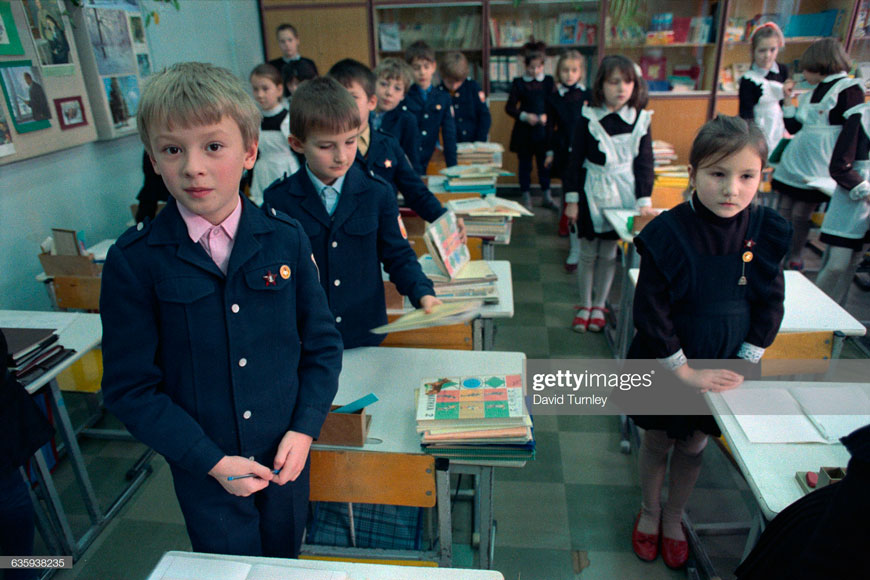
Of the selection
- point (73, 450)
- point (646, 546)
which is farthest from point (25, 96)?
point (646, 546)

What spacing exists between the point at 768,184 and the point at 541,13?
3.13 m

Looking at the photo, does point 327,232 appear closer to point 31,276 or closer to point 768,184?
point 31,276

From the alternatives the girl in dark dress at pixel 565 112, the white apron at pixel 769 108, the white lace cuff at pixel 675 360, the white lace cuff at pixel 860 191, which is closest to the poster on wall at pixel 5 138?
the white lace cuff at pixel 675 360

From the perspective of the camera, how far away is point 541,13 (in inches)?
235

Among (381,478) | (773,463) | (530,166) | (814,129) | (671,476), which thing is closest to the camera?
(773,463)

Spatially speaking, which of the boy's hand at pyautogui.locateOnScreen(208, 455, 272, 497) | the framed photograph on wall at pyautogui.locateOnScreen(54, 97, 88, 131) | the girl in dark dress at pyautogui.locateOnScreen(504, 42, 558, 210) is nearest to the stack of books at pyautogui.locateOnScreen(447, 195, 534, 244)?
the boy's hand at pyautogui.locateOnScreen(208, 455, 272, 497)

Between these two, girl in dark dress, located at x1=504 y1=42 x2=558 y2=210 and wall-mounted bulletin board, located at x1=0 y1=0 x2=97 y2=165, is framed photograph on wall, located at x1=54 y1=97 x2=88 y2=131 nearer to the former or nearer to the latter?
wall-mounted bulletin board, located at x1=0 y1=0 x2=97 y2=165

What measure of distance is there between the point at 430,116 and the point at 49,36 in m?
2.33

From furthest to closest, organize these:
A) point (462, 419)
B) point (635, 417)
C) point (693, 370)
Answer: point (635, 417) < point (693, 370) < point (462, 419)

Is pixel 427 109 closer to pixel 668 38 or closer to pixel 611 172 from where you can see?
pixel 611 172

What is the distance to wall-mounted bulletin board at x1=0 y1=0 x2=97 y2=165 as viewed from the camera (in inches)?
104

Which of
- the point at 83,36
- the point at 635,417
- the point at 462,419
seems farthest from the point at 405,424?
the point at 83,36

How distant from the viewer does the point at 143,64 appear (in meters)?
3.79

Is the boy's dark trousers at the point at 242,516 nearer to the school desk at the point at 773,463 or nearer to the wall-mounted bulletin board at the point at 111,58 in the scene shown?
the school desk at the point at 773,463
